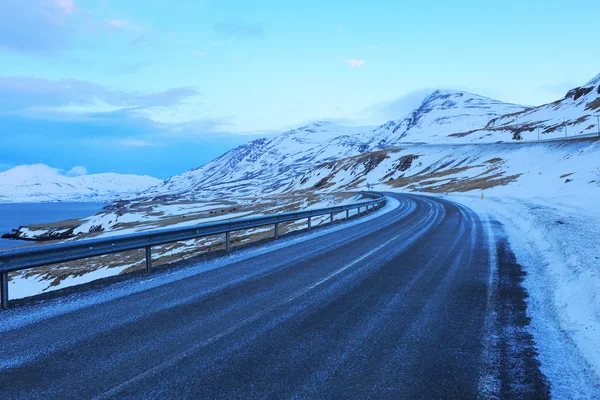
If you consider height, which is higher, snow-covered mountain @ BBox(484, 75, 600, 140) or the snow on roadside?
snow-covered mountain @ BBox(484, 75, 600, 140)

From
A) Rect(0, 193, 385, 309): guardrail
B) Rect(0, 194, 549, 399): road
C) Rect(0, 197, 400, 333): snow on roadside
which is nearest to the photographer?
Rect(0, 194, 549, 399): road

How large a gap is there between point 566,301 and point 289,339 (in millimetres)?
4480

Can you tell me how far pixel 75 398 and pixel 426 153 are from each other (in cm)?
12721

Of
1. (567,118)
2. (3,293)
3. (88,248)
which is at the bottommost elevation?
(3,293)

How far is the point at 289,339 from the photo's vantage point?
16.1 feet

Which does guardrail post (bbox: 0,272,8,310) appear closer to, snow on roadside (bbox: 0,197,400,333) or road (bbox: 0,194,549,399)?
snow on roadside (bbox: 0,197,400,333)

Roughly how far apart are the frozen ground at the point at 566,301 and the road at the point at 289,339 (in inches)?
9.1

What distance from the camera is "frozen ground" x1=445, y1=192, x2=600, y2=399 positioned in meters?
3.93

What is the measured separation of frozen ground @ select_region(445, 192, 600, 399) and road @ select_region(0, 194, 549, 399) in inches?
9.1

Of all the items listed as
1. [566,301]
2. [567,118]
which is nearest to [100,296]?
[566,301]

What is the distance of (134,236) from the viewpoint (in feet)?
31.2

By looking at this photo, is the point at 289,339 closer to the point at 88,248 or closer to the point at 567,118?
the point at 88,248

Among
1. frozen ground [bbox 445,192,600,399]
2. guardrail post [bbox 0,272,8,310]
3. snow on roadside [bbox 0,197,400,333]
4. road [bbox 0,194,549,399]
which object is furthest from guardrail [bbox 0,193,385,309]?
frozen ground [bbox 445,192,600,399]

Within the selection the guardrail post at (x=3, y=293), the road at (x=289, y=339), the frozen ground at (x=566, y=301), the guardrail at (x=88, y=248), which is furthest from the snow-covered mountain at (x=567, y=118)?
the guardrail post at (x=3, y=293)
